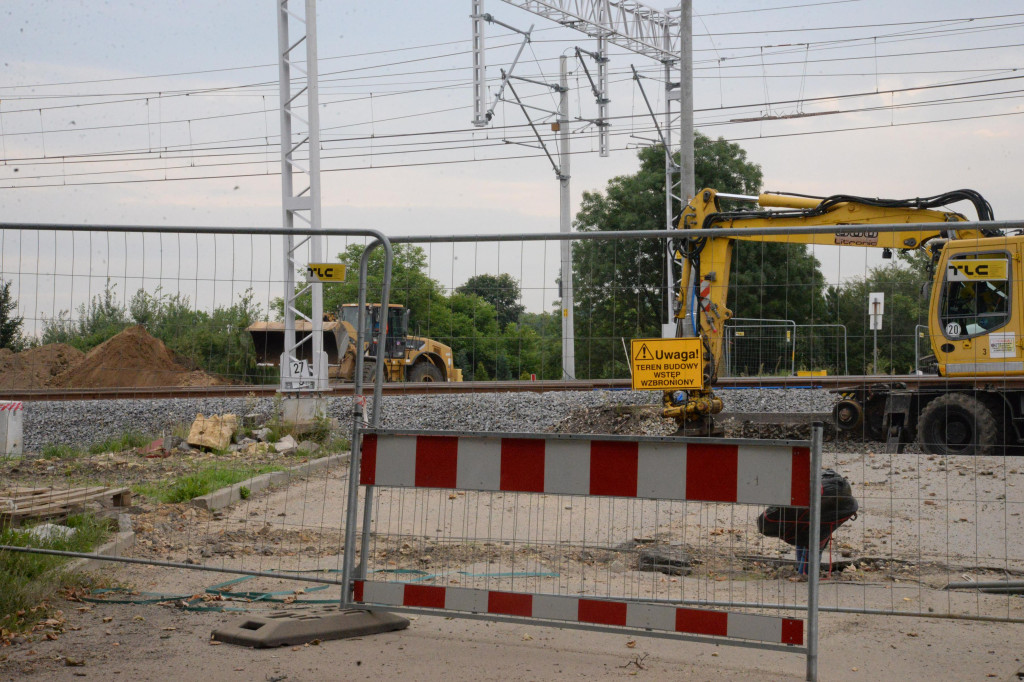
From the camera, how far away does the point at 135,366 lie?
21.1ft

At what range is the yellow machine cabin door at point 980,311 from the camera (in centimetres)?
952

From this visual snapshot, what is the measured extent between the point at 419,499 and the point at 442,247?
3777mm

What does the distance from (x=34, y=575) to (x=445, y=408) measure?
290cm

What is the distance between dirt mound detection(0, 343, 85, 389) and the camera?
21.5 feet

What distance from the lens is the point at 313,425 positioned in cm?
1016

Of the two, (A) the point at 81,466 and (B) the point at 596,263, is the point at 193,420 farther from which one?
(B) the point at 596,263

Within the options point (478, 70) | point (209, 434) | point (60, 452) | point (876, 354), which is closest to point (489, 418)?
point (876, 354)

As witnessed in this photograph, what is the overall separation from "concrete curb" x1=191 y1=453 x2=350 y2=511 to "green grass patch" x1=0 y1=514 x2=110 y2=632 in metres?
1.68

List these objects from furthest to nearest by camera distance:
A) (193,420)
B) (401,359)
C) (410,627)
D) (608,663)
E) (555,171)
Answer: (555,171)
(193,420)
(401,359)
(410,627)
(608,663)

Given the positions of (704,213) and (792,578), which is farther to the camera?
(704,213)

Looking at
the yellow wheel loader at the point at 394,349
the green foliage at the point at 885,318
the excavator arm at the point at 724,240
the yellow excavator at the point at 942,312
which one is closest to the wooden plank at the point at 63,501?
the yellow wheel loader at the point at 394,349

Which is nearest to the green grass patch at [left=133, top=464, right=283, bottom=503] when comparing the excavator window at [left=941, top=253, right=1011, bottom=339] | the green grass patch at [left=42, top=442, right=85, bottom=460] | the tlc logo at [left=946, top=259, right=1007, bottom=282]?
the green grass patch at [left=42, top=442, right=85, bottom=460]

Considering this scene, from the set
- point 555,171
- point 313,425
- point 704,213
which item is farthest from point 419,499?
point 555,171

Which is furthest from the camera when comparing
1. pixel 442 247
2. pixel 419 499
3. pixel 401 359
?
pixel 419 499
